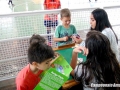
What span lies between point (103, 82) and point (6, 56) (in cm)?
161

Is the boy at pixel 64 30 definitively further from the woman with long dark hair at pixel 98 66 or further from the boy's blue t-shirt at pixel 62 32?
the woman with long dark hair at pixel 98 66

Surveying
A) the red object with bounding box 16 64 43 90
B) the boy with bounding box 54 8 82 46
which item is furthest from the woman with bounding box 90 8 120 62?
the red object with bounding box 16 64 43 90

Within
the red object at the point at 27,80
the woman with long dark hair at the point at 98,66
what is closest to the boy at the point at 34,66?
the red object at the point at 27,80

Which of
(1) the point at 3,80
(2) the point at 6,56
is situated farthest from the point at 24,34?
(1) the point at 3,80

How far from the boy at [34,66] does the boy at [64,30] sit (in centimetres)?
90

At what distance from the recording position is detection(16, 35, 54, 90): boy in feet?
3.70

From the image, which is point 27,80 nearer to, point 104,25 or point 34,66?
point 34,66

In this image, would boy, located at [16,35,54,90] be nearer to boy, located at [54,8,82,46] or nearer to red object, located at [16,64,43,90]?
red object, located at [16,64,43,90]

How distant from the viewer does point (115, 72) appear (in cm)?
119

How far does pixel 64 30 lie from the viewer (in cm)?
218

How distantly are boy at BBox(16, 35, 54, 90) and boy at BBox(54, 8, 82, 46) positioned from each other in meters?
0.90

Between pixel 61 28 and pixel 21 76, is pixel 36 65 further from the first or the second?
pixel 61 28

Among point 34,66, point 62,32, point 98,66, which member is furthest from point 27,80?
point 62,32

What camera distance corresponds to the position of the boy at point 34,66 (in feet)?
3.70
